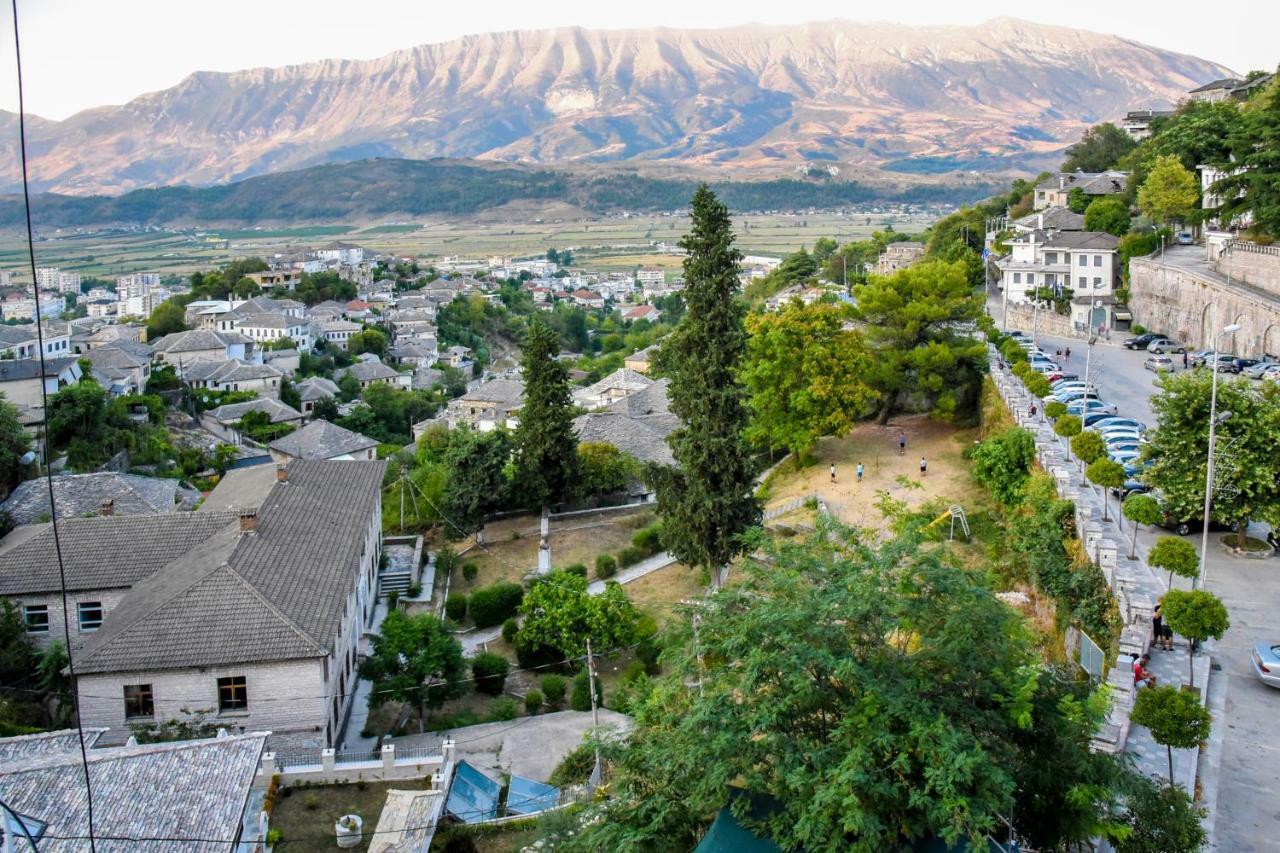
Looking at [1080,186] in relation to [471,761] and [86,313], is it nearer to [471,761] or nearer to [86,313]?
[471,761]

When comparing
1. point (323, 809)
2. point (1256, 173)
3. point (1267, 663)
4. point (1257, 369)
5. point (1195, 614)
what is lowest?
point (323, 809)

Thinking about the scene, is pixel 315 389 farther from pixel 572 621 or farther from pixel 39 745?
pixel 39 745

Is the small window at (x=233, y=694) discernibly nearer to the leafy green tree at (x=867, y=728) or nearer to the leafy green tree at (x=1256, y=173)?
the leafy green tree at (x=867, y=728)

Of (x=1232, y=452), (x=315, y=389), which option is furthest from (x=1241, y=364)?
(x=315, y=389)

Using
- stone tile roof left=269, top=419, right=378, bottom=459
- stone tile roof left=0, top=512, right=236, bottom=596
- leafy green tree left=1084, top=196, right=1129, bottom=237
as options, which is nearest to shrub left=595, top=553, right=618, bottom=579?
stone tile roof left=0, top=512, right=236, bottom=596

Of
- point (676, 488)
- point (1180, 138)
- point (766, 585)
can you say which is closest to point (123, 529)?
point (676, 488)

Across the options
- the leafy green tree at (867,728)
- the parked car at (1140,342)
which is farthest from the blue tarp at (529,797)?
the parked car at (1140,342)
